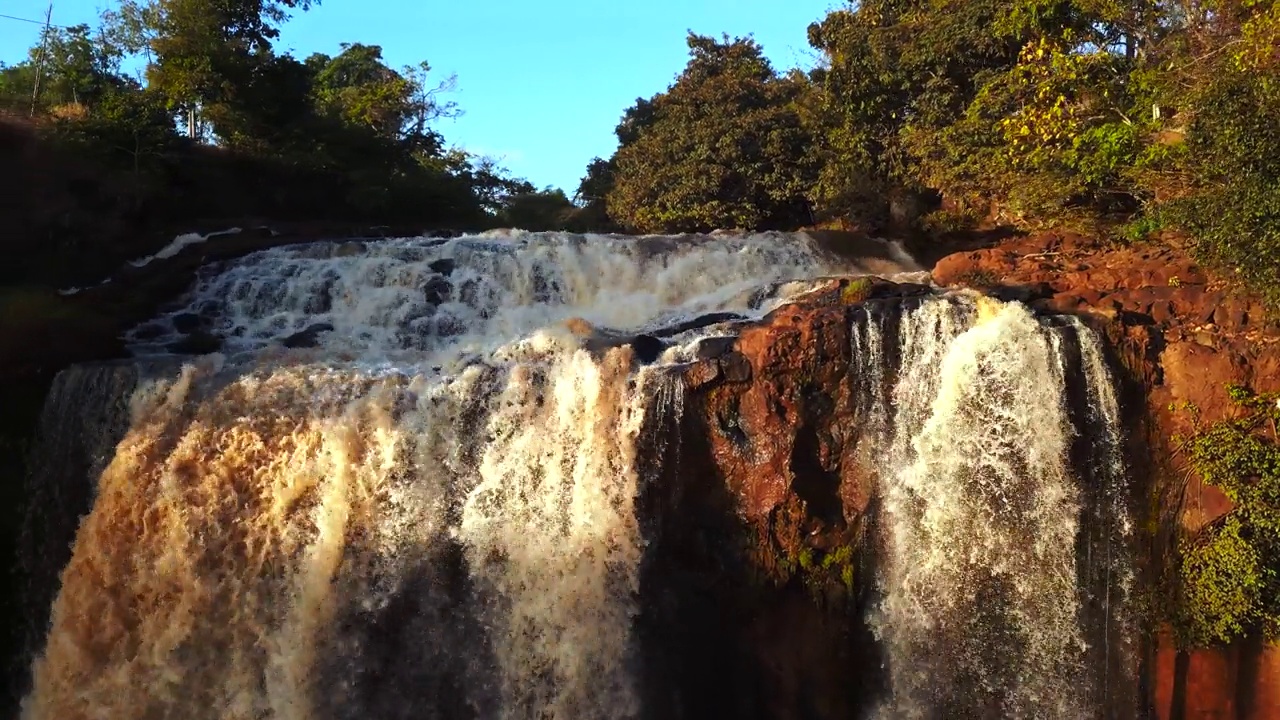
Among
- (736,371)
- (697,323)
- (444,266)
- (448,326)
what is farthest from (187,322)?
A: (736,371)

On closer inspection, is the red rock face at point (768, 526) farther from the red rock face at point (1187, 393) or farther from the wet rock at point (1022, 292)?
the red rock face at point (1187, 393)

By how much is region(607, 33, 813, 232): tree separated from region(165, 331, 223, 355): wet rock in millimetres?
10976

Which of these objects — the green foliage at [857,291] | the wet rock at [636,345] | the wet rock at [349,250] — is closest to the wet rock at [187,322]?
the wet rock at [349,250]

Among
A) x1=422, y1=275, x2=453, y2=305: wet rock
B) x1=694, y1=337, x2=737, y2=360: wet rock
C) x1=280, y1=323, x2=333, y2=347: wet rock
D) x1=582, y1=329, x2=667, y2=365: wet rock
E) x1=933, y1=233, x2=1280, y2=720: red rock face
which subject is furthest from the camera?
x1=422, y1=275, x2=453, y2=305: wet rock

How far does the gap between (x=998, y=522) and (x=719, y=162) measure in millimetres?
12930

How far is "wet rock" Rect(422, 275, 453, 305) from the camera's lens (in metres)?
13.9

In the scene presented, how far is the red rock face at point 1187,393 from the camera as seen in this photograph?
8.93 metres

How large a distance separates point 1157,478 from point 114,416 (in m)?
11.7

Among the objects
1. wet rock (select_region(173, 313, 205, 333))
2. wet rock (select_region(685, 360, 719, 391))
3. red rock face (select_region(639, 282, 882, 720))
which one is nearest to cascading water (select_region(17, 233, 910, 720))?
wet rock (select_region(685, 360, 719, 391))

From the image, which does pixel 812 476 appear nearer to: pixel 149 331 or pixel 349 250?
pixel 349 250

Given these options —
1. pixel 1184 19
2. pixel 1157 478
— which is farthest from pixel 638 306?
pixel 1184 19

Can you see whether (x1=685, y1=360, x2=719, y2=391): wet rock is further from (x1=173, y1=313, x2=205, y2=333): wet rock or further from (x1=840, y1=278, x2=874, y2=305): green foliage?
(x1=173, y1=313, x2=205, y2=333): wet rock

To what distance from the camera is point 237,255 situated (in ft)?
50.9

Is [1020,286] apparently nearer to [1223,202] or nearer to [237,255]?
[1223,202]
